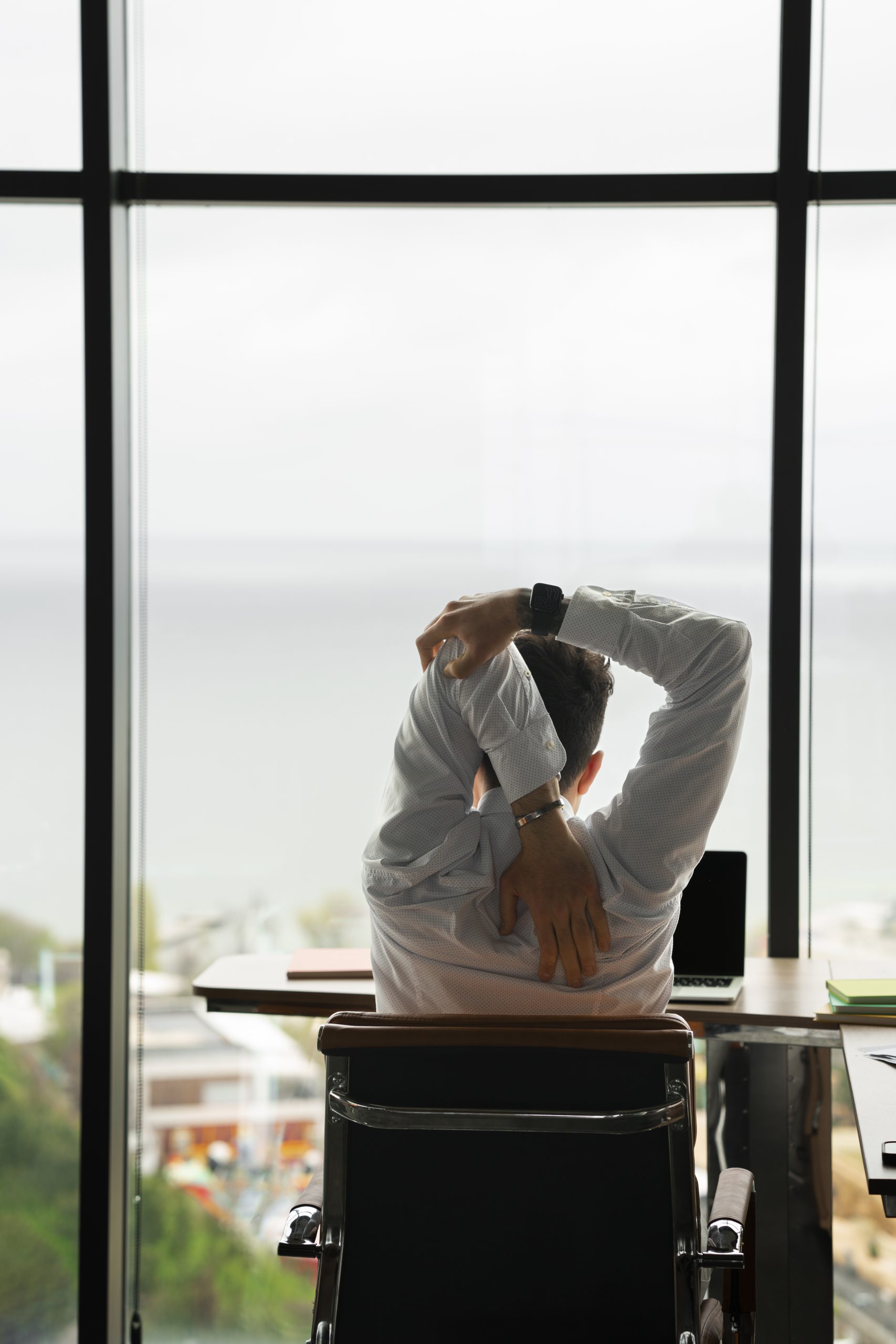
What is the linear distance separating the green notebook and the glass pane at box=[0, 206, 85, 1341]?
5.50 feet

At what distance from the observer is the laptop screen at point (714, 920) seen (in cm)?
212

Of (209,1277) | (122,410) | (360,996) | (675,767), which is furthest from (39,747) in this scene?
(675,767)

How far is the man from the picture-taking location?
1405mm

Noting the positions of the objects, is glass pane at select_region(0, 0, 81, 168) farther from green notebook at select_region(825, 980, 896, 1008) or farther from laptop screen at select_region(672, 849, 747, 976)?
green notebook at select_region(825, 980, 896, 1008)

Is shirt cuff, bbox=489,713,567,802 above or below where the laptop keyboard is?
above

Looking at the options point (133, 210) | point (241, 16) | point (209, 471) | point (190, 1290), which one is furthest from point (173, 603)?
point (190, 1290)

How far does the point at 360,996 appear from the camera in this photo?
1990 mm

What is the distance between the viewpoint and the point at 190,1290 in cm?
256

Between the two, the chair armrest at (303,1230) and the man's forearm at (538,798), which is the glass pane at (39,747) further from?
the man's forearm at (538,798)

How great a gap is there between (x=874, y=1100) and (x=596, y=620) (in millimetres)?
741

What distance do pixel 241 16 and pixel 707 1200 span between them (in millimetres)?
2770

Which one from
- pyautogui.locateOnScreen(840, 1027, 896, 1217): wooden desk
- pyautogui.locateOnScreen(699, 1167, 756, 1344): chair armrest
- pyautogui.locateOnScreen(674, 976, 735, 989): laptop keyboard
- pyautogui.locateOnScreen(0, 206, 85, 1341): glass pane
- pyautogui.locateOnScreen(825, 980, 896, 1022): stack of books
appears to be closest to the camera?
pyautogui.locateOnScreen(840, 1027, 896, 1217): wooden desk

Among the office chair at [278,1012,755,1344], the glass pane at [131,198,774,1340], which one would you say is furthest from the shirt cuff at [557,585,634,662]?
the glass pane at [131,198,774,1340]

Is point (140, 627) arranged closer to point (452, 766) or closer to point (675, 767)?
point (452, 766)
